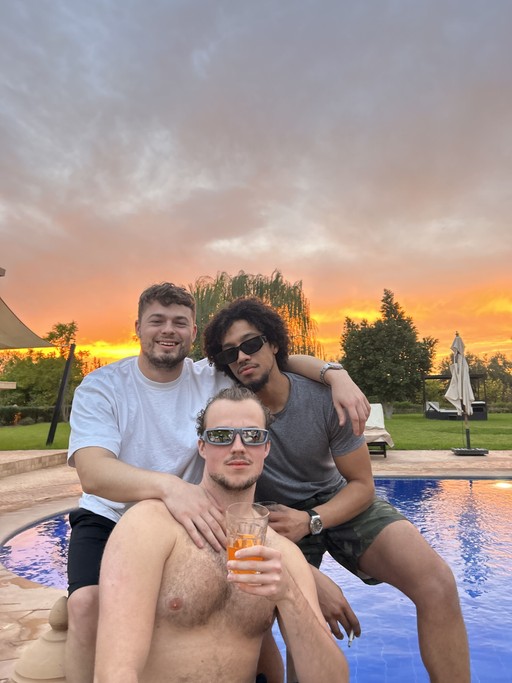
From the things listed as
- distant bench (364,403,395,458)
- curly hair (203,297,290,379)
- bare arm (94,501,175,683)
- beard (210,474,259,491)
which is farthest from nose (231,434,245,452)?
distant bench (364,403,395,458)

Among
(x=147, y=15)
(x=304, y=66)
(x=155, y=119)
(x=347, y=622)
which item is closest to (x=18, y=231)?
(x=155, y=119)

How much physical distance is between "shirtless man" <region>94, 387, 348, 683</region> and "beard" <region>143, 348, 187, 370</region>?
0.60m

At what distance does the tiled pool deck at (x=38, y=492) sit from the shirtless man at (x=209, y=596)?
2280 millimetres

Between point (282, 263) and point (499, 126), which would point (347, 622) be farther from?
point (282, 263)

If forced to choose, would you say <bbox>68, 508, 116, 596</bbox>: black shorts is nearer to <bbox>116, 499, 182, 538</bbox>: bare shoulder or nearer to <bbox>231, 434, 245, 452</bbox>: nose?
<bbox>116, 499, 182, 538</bbox>: bare shoulder

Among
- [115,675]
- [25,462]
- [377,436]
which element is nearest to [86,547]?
[115,675]

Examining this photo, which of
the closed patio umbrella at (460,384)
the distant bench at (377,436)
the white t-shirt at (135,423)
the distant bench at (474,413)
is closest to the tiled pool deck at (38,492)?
the distant bench at (377,436)

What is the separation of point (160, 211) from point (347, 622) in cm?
1483

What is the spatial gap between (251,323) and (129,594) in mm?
1614

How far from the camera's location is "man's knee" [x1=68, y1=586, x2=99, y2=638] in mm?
1923

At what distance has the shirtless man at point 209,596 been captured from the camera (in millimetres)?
1552

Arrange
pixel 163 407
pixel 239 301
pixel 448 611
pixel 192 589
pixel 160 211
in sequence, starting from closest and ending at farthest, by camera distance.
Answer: pixel 192 589
pixel 448 611
pixel 163 407
pixel 239 301
pixel 160 211

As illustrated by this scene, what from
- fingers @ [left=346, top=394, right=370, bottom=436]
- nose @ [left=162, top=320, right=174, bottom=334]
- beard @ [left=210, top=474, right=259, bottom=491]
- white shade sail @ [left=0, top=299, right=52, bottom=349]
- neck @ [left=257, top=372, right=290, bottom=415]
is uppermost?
white shade sail @ [left=0, top=299, right=52, bottom=349]

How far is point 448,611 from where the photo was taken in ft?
7.43
